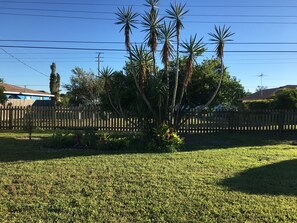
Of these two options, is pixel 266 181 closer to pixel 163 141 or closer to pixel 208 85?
pixel 163 141

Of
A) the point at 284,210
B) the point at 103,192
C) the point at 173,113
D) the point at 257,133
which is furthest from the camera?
the point at 257,133

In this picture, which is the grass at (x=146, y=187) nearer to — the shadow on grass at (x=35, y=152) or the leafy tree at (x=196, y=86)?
the shadow on grass at (x=35, y=152)

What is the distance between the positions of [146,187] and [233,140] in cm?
828

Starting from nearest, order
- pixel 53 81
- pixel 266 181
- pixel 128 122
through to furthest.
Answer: pixel 266 181, pixel 128 122, pixel 53 81

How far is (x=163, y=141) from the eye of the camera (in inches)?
401

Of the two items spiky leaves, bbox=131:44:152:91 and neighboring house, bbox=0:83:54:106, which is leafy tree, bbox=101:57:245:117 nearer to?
spiky leaves, bbox=131:44:152:91

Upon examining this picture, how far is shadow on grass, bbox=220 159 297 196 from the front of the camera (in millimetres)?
5812

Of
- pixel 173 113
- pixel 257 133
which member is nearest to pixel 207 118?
pixel 257 133

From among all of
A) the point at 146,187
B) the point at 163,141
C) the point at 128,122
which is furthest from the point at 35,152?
the point at 128,122

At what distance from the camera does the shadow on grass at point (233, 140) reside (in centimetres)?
1179

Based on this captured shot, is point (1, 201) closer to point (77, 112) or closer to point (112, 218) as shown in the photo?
point (112, 218)

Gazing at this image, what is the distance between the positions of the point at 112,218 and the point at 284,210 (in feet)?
8.50

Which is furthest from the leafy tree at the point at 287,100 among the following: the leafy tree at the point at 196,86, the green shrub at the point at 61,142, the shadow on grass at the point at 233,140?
the green shrub at the point at 61,142

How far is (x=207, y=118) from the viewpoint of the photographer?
15.8 metres
